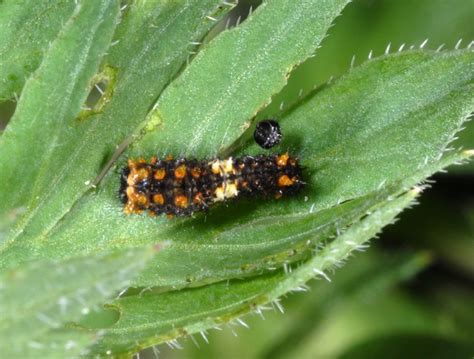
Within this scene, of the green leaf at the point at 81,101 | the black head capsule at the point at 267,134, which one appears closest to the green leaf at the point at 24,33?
the green leaf at the point at 81,101

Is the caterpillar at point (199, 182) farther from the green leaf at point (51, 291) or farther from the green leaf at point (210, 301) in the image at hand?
the green leaf at point (51, 291)

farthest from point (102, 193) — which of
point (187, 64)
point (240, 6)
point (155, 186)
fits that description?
point (240, 6)

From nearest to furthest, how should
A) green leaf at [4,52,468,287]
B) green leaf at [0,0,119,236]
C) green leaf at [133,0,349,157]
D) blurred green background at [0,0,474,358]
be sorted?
green leaf at [0,0,119,236]
green leaf at [4,52,468,287]
green leaf at [133,0,349,157]
blurred green background at [0,0,474,358]

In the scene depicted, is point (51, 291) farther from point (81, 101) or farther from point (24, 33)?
point (24, 33)

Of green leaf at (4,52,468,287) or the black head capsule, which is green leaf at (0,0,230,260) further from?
the black head capsule

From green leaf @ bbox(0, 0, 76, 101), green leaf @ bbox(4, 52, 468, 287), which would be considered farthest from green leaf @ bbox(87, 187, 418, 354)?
green leaf @ bbox(0, 0, 76, 101)

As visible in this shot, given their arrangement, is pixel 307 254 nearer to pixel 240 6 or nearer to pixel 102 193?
pixel 102 193
